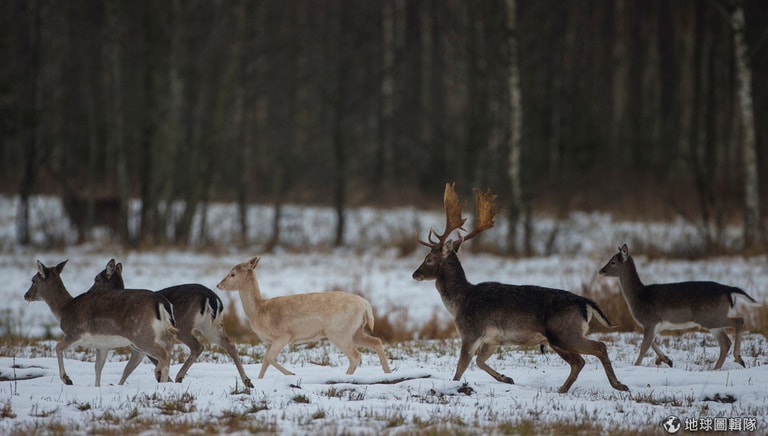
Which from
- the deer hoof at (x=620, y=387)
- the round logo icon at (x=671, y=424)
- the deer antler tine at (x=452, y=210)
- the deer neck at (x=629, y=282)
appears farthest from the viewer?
the deer neck at (x=629, y=282)

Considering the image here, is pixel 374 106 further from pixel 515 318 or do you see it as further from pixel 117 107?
pixel 515 318

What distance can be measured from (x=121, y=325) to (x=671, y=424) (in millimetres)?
4646

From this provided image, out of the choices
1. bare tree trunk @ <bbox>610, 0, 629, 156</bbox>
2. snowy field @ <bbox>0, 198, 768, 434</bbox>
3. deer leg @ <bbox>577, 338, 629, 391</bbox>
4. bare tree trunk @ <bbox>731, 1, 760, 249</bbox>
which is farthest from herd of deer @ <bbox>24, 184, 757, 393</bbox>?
bare tree trunk @ <bbox>610, 0, 629, 156</bbox>

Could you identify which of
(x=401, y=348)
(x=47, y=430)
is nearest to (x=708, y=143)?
(x=401, y=348)

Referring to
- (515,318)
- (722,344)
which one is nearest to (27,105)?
(515,318)

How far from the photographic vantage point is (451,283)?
28.9ft

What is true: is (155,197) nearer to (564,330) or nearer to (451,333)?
(451,333)

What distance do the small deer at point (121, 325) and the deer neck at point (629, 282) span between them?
193 inches

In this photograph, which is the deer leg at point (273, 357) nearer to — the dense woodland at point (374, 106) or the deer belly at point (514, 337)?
the deer belly at point (514, 337)

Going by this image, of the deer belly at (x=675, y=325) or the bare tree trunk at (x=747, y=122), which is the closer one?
the deer belly at (x=675, y=325)

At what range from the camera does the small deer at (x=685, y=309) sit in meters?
8.95

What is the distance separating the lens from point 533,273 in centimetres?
1830

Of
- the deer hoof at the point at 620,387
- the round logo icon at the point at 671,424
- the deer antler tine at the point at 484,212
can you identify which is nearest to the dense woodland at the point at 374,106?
the deer antler tine at the point at 484,212

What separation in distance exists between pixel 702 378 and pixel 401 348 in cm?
390
